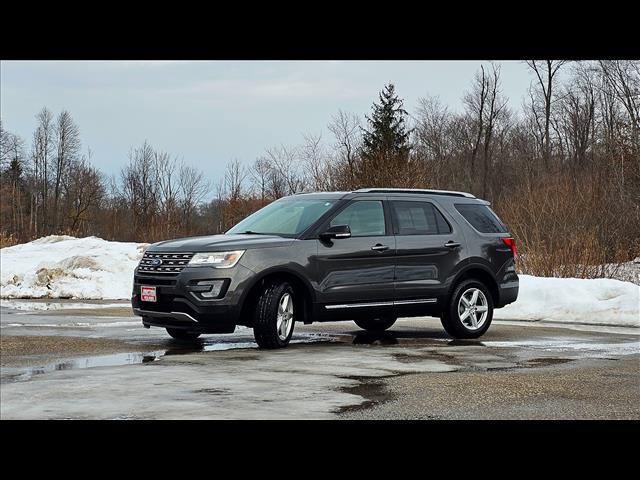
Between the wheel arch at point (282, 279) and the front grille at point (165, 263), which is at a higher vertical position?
the front grille at point (165, 263)

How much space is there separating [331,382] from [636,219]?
808 inches

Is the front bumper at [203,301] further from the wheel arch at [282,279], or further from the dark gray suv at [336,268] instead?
the wheel arch at [282,279]

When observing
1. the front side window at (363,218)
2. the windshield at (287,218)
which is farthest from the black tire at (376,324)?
the windshield at (287,218)

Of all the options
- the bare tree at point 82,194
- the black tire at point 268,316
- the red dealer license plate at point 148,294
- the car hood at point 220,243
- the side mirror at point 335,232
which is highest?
the bare tree at point 82,194

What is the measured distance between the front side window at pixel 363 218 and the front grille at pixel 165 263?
6.62 ft

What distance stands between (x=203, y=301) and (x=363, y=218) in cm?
260

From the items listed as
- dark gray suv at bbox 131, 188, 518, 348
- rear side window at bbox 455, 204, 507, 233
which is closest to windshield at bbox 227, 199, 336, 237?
dark gray suv at bbox 131, 188, 518, 348

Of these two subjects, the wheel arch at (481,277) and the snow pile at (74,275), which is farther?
the snow pile at (74,275)

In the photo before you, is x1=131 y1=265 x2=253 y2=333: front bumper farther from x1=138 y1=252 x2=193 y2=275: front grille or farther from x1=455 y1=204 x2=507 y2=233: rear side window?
x1=455 y1=204 x2=507 y2=233: rear side window

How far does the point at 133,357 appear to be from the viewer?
32.5ft

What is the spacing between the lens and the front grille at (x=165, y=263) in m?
10.4

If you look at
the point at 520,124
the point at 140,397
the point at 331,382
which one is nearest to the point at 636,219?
the point at 331,382

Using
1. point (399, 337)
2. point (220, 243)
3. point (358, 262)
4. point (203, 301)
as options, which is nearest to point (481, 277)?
point (399, 337)
